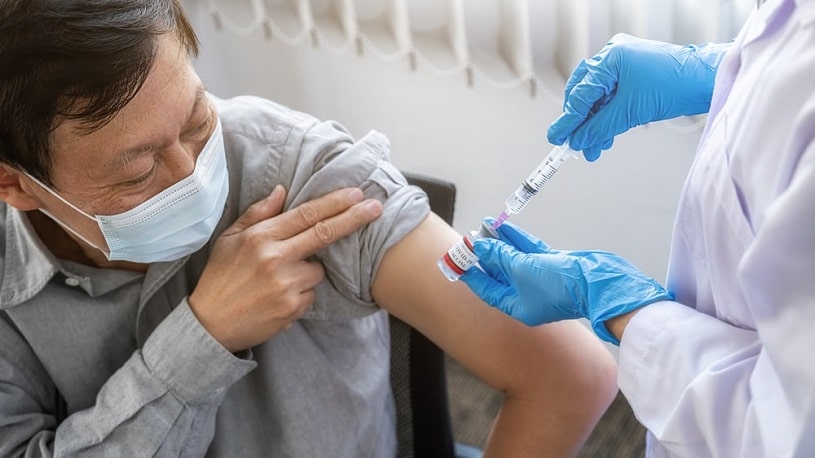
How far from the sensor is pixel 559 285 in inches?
39.4

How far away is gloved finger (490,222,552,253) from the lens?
1114mm

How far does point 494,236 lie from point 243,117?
1.34 ft

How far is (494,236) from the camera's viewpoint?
3.67 feet

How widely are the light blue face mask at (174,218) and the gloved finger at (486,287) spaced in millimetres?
360

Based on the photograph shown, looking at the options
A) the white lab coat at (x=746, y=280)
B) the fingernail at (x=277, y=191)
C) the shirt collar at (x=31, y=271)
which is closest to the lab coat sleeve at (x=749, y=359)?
the white lab coat at (x=746, y=280)

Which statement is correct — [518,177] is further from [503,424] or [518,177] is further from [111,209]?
[111,209]

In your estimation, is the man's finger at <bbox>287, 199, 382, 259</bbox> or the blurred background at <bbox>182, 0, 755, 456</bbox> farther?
the blurred background at <bbox>182, 0, 755, 456</bbox>

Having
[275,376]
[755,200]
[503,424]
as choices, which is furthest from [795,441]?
[275,376]

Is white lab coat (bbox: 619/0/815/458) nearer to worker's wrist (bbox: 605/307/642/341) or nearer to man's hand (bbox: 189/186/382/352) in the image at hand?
worker's wrist (bbox: 605/307/642/341)

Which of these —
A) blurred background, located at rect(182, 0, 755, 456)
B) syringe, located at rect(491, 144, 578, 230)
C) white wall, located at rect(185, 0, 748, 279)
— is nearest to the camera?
syringe, located at rect(491, 144, 578, 230)

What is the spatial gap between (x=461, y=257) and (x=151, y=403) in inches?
18.0

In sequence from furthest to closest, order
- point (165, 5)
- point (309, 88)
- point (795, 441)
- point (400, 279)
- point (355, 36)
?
point (309, 88) → point (355, 36) → point (400, 279) → point (165, 5) → point (795, 441)

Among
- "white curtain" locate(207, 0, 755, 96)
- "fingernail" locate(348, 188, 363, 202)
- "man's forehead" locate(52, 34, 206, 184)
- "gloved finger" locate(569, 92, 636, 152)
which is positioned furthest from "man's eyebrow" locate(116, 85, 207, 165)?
"white curtain" locate(207, 0, 755, 96)

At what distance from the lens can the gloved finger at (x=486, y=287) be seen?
3.45 feet
